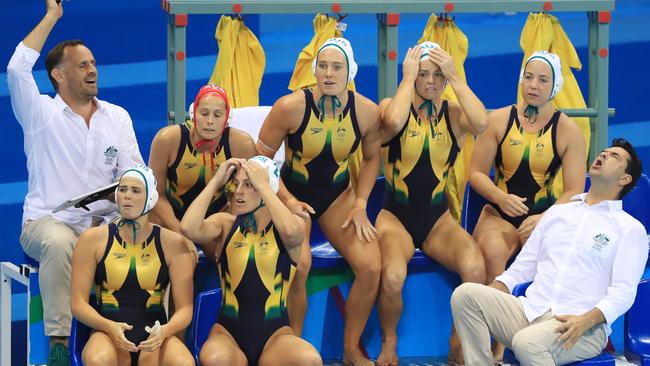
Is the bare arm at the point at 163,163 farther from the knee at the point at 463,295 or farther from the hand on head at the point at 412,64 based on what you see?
the knee at the point at 463,295

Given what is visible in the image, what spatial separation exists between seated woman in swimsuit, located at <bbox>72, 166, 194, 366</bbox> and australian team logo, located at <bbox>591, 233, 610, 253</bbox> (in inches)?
73.9

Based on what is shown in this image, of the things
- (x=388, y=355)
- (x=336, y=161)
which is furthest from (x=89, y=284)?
(x=388, y=355)

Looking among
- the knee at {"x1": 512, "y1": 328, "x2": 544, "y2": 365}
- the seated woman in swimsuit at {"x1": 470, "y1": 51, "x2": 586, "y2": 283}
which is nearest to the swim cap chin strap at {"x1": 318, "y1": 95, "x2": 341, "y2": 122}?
the seated woman in swimsuit at {"x1": 470, "y1": 51, "x2": 586, "y2": 283}

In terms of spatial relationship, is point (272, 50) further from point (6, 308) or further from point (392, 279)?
point (392, 279)

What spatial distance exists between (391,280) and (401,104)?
0.89 metres

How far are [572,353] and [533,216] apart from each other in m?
1.06

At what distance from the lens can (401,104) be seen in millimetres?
6395

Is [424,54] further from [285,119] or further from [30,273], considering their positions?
[30,273]

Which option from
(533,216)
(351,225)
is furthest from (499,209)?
(351,225)

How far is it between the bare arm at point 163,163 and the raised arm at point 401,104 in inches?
41.8

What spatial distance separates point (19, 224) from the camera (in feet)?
32.5

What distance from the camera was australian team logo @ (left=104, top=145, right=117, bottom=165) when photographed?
6.63 meters

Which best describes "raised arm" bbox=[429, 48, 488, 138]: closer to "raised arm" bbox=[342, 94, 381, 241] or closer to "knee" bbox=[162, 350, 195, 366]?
"raised arm" bbox=[342, 94, 381, 241]

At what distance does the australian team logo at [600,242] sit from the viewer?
5859 mm
